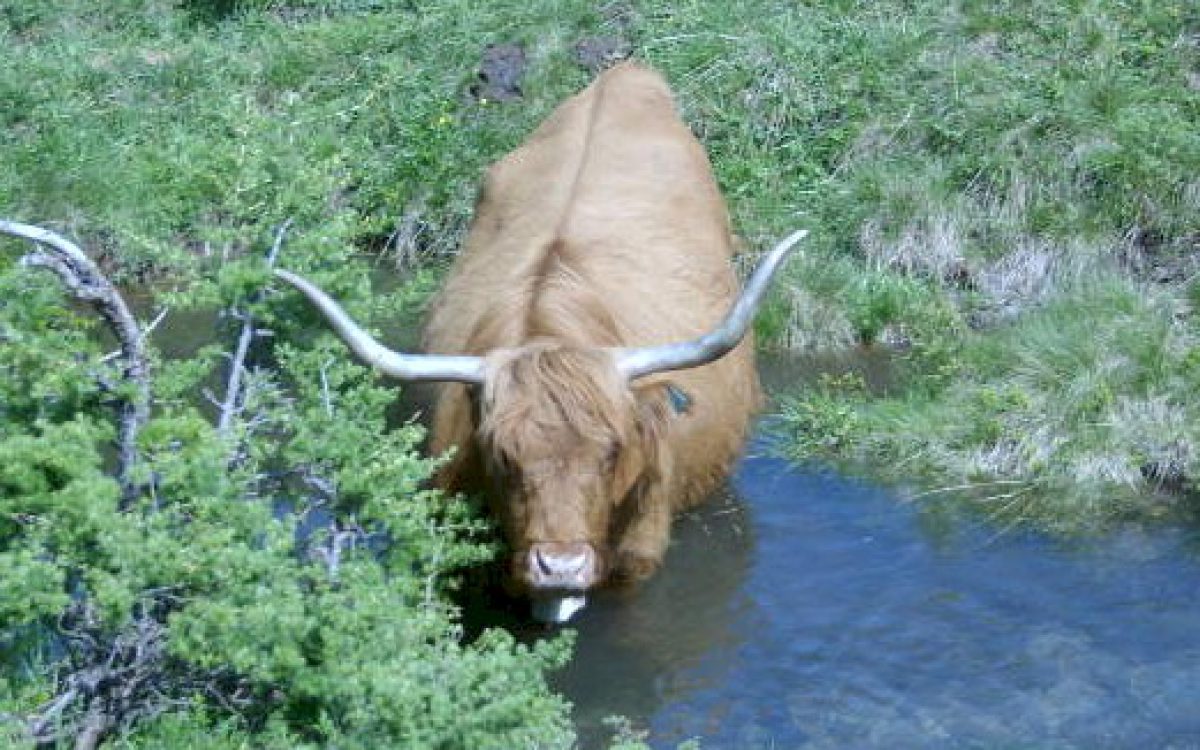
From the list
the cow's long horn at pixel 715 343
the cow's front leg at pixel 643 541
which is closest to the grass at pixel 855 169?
the cow's long horn at pixel 715 343

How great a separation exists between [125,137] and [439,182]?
265 centimetres

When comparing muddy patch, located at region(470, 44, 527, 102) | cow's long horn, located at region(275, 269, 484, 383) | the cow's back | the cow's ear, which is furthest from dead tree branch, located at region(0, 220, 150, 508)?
muddy patch, located at region(470, 44, 527, 102)

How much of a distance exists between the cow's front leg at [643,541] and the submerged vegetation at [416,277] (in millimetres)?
758

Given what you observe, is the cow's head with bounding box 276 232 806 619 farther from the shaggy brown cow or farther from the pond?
the pond

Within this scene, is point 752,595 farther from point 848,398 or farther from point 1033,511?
point 848,398

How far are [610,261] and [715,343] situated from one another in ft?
4.52

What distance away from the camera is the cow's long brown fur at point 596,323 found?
6.48 meters

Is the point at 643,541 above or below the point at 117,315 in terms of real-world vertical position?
below

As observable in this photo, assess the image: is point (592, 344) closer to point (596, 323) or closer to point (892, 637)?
point (596, 323)

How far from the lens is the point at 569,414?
6.46 metres

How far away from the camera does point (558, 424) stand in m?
6.46

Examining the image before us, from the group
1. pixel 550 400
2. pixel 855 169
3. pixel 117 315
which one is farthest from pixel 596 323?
pixel 855 169

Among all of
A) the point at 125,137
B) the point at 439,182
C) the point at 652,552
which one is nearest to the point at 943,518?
the point at 652,552

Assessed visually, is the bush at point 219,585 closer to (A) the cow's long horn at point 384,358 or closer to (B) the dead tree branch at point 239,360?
(B) the dead tree branch at point 239,360
